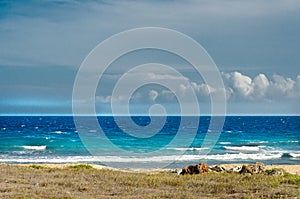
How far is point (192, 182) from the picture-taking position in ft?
74.3

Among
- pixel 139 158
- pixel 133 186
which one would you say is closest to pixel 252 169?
pixel 133 186

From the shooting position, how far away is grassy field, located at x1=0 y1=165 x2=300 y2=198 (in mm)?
18531

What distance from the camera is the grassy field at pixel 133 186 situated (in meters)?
18.5

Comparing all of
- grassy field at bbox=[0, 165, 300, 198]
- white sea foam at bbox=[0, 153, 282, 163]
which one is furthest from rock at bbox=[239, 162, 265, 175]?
white sea foam at bbox=[0, 153, 282, 163]

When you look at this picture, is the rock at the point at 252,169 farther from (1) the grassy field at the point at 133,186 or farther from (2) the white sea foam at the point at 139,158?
(2) the white sea foam at the point at 139,158

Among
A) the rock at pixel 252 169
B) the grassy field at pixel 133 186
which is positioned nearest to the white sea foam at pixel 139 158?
the rock at pixel 252 169

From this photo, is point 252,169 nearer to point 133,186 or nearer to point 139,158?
point 133,186

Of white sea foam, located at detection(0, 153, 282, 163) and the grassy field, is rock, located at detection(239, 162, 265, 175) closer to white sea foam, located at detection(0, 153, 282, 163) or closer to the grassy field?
the grassy field

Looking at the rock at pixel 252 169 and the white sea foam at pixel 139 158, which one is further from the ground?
the white sea foam at pixel 139 158

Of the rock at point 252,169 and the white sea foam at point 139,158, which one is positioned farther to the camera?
the white sea foam at point 139,158

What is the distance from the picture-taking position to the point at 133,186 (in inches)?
838

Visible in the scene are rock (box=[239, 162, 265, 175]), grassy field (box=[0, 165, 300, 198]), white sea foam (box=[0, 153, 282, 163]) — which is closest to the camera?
grassy field (box=[0, 165, 300, 198])

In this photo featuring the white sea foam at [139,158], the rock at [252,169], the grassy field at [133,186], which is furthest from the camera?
the white sea foam at [139,158]

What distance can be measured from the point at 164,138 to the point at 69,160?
43532 mm
